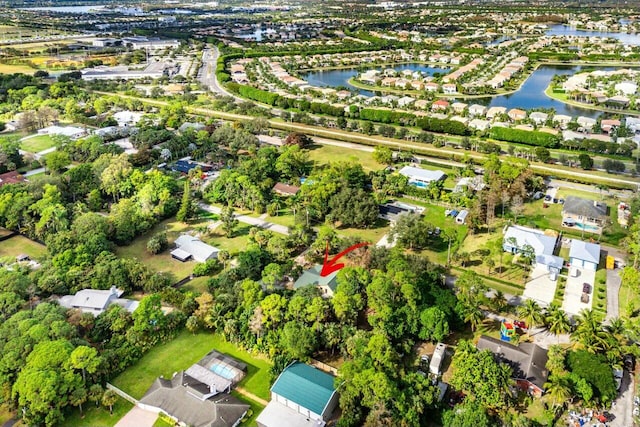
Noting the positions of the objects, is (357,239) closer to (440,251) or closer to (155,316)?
(440,251)

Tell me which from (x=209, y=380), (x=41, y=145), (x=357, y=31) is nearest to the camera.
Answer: (x=209, y=380)

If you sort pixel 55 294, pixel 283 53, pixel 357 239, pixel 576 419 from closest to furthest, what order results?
pixel 576 419
pixel 55 294
pixel 357 239
pixel 283 53

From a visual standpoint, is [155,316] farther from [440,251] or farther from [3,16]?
[3,16]

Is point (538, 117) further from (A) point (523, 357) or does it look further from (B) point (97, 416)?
(B) point (97, 416)

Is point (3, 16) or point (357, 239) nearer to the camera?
point (357, 239)

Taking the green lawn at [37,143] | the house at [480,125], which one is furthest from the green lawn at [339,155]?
the green lawn at [37,143]

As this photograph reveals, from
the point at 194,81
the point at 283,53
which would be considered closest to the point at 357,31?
the point at 283,53
